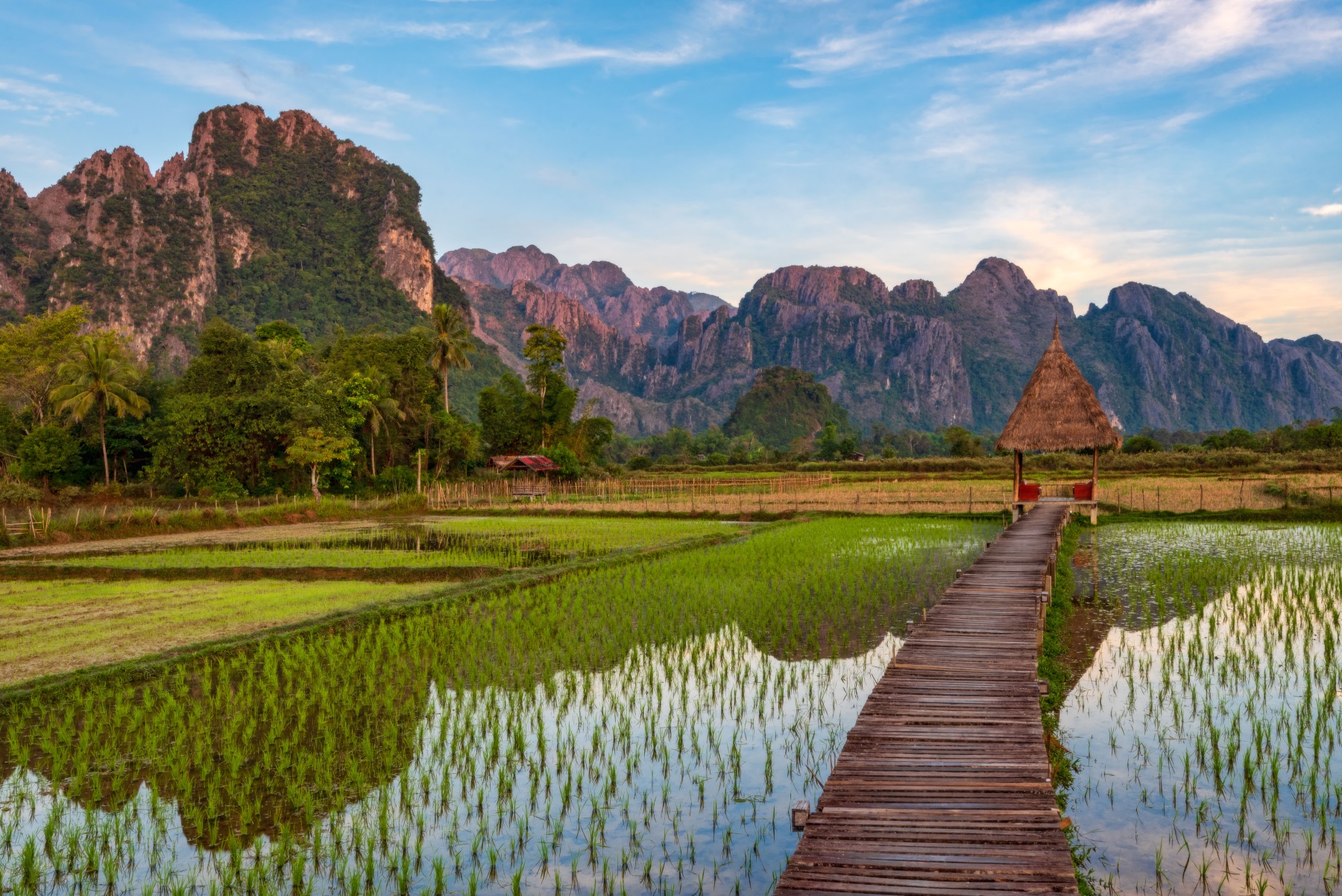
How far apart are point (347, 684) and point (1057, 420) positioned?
18275mm

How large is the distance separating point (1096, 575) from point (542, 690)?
9.58 m

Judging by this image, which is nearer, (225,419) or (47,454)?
(225,419)

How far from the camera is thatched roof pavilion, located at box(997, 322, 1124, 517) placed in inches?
802

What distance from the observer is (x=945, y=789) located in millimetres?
4305

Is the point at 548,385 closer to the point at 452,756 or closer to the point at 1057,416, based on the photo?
the point at 1057,416

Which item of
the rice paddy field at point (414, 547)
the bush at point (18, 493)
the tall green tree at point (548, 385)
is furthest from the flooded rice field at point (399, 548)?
the tall green tree at point (548, 385)

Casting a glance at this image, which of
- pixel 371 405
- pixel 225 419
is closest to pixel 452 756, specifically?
pixel 225 419

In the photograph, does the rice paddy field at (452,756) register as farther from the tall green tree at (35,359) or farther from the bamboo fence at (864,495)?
the tall green tree at (35,359)

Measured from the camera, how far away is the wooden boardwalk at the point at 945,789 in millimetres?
3480

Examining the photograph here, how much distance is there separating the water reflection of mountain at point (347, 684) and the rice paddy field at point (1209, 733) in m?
2.41

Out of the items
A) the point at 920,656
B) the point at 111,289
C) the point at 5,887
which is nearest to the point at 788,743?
the point at 920,656

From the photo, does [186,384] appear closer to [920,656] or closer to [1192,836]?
[920,656]

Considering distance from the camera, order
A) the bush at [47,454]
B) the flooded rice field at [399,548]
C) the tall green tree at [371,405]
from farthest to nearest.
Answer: the tall green tree at [371,405] < the bush at [47,454] < the flooded rice field at [399,548]

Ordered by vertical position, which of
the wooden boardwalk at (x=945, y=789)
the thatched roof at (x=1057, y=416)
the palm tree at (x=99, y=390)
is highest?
the palm tree at (x=99, y=390)
